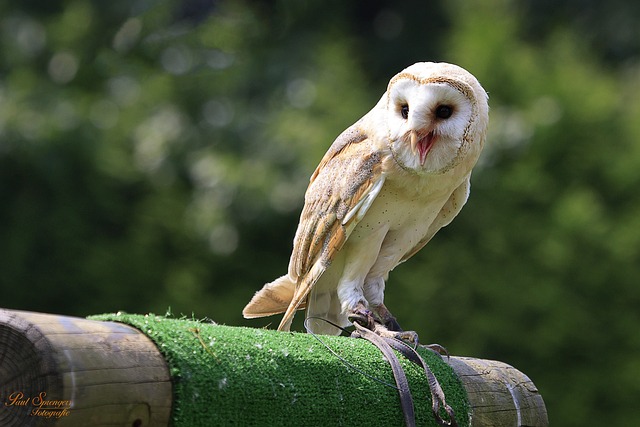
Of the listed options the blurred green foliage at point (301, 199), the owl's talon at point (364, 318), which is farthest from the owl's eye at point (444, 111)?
the blurred green foliage at point (301, 199)

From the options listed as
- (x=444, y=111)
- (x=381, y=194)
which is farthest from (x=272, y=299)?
(x=444, y=111)

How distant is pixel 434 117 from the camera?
3.18 meters

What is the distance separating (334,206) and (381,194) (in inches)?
6.7

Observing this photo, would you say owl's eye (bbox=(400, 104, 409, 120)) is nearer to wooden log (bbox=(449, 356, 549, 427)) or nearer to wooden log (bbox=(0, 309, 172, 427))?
wooden log (bbox=(449, 356, 549, 427))

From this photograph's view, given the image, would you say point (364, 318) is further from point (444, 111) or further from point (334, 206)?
point (444, 111)

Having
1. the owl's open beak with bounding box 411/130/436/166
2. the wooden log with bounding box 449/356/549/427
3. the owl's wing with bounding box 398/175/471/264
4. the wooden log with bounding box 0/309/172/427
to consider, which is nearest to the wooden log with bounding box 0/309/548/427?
the wooden log with bounding box 0/309/172/427

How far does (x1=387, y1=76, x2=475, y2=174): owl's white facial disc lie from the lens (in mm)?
3133

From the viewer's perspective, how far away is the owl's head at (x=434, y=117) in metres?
3.13

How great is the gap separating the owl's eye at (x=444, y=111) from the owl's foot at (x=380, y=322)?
2.32ft

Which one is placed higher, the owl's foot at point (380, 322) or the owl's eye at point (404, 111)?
the owl's eye at point (404, 111)

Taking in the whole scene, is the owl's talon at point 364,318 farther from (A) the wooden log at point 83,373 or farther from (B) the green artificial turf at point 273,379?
(A) the wooden log at point 83,373

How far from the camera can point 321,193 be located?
138 inches

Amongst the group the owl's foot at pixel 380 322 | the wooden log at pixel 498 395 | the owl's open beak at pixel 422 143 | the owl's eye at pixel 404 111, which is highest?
the owl's eye at pixel 404 111

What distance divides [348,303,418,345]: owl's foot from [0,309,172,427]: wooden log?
1.29 meters
